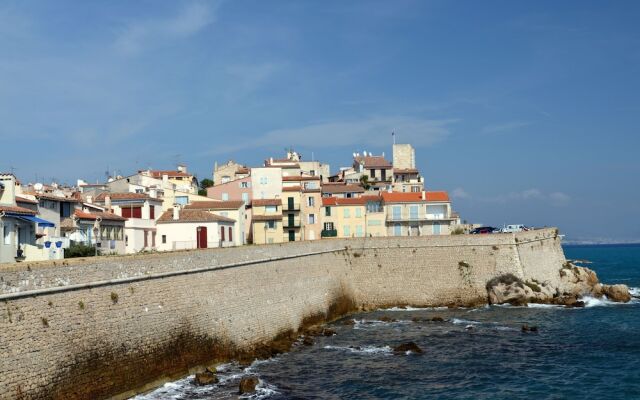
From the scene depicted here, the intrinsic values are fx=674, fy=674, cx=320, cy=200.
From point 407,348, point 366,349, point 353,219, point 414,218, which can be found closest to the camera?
point 407,348

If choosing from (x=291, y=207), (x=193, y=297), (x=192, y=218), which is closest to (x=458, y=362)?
(x=193, y=297)

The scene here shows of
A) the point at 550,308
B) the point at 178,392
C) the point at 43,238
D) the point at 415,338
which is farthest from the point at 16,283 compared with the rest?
the point at 550,308

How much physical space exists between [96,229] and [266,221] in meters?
23.6

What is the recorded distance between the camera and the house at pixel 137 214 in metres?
53.3

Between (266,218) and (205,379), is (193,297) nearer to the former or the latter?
(205,379)

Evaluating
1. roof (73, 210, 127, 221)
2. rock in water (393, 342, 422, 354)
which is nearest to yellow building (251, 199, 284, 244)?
roof (73, 210, 127, 221)

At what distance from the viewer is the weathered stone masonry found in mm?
23172

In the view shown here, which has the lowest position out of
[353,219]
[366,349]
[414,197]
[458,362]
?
[458,362]

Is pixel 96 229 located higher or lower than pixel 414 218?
lower

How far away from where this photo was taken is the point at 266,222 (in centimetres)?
6719

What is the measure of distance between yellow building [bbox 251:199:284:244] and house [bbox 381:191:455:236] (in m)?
12.0

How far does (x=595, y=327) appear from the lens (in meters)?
45.9

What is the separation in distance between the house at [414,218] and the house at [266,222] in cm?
1203

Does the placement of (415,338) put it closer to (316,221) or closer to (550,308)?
(550,308)
